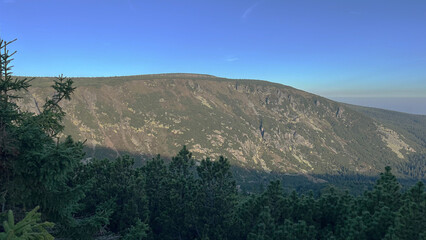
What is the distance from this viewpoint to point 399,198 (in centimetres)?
1800

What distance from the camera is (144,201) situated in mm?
24469

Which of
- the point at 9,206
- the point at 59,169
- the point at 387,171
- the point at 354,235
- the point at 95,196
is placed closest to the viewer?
the point at 59,169

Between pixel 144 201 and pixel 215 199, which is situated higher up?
pixel 215 199

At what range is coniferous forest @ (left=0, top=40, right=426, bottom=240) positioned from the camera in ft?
35.5

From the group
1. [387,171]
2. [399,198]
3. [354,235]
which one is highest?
[387,171]

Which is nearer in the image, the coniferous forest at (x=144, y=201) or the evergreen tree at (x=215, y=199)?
the coniferous forest at (x=144, y=201)

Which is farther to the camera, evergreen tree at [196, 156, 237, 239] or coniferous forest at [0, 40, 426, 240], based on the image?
evergreen tree at [196, 156, 237, 239]

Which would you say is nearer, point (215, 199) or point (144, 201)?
point (215, 199)

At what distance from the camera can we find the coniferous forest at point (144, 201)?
1081 cm

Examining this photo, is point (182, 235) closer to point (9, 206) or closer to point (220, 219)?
point (220, 219)

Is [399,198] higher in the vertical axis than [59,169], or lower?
lower

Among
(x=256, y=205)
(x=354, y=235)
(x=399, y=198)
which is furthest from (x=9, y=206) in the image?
(x=399, y=198)

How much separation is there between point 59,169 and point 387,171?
75.9 ft

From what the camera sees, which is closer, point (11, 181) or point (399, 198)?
point (11, 181)
